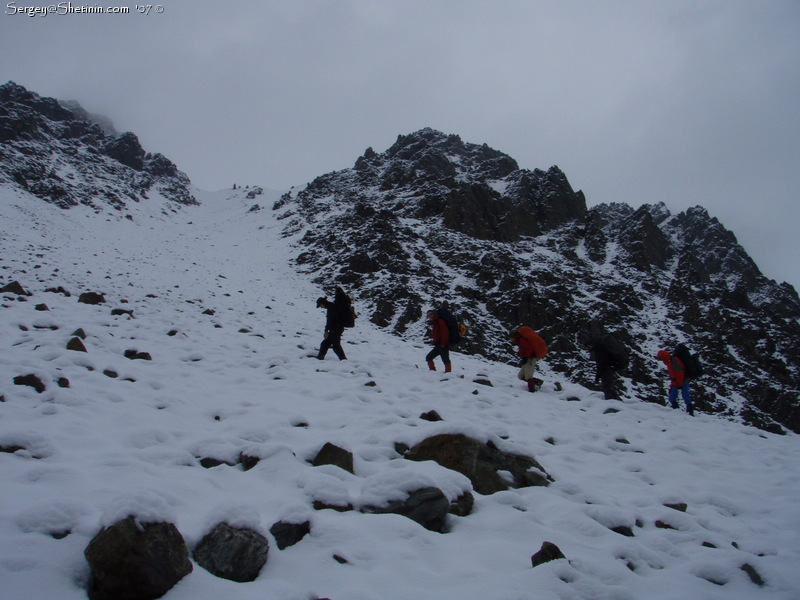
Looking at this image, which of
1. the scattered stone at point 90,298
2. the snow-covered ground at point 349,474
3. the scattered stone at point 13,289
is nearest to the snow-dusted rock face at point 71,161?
the scattered stone at point 90,298

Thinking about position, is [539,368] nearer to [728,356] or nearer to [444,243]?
[444,243]

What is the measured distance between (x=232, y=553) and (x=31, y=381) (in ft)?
13.9

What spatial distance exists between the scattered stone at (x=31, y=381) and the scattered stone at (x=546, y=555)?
5.64m

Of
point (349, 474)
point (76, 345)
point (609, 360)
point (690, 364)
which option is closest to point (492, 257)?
point (690, 364)

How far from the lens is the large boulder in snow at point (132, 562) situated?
2.38m

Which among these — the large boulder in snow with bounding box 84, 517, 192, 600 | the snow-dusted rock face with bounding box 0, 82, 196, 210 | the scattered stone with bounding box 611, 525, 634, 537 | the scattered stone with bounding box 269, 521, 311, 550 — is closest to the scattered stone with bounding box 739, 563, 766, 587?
the scattered stone with bounding box 611, 525, 634, 537

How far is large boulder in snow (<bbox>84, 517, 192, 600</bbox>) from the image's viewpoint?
238 centimetres

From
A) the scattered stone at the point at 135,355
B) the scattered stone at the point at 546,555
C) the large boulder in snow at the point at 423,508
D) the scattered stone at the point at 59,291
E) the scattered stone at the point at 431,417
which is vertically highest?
the scattered stone at the point at 431,417

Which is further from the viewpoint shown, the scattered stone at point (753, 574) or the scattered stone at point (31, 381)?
the scattered stone at point (31, 381)

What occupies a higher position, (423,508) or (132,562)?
(423,508)

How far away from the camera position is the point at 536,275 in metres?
43.6

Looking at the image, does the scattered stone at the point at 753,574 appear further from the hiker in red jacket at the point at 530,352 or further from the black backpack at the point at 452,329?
the black backpack at the point at 452,329

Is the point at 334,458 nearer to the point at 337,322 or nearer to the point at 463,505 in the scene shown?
the point at 463,505

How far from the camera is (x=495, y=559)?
338cm
